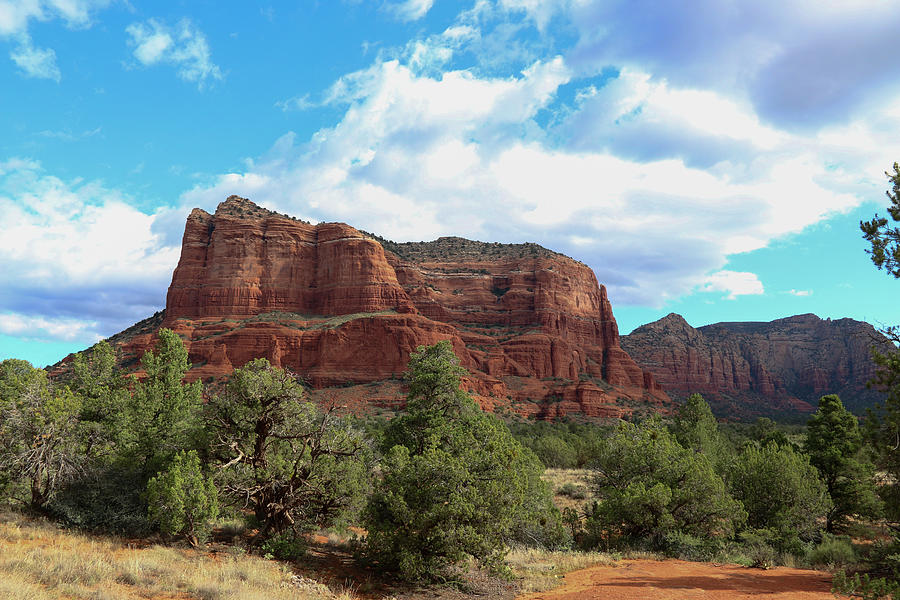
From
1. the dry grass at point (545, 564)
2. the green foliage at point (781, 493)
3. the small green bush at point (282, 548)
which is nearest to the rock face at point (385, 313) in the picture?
the green foliage at point (781, 493)

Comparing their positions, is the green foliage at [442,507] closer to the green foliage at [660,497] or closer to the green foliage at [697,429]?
the green foliage at [660,497]

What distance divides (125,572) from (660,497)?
18101mm

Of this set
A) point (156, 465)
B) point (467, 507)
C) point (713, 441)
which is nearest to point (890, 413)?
point (467, 507)

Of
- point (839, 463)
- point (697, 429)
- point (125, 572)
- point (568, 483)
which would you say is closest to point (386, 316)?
point (568, 483)

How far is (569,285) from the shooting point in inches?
5945

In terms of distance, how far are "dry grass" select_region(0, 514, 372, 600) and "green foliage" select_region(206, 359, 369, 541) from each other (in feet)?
6.62

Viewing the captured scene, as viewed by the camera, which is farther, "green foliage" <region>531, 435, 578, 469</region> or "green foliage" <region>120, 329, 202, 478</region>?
"green foliage" <region>531, 435, 578, 469</region>

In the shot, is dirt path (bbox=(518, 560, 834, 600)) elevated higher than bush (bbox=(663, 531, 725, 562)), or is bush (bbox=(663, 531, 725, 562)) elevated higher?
dirt path (bbox=(518, 560, 834, 600))

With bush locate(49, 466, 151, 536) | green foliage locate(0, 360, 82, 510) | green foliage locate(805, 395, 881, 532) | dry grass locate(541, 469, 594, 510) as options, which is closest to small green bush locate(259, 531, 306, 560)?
bush locate(49, 466, 151, 536)

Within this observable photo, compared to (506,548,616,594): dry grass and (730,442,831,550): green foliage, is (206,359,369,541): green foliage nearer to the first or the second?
(506,548,616,594): dry grass

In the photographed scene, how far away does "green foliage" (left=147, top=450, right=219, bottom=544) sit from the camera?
1515 centimetres

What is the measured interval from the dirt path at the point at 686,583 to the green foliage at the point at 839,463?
12.8m

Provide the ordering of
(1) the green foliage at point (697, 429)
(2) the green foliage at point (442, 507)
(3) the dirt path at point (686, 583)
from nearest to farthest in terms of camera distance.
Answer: (3) the dirt path at point (686, 583) < (2) the green foliage at point (442, 507) < (1) the green foliage at point (697, 429)

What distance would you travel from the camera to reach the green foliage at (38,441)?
17.1 meters
